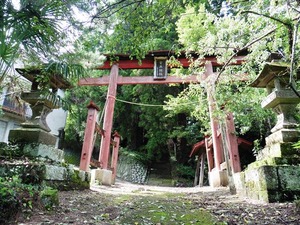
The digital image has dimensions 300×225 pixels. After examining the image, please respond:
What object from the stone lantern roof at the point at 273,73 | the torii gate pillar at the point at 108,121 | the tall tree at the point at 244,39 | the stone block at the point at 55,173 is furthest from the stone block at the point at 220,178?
the stone block at the point at 55,173

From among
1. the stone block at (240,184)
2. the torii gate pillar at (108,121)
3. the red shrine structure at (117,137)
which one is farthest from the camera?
the torii gate pillar at (108,121)

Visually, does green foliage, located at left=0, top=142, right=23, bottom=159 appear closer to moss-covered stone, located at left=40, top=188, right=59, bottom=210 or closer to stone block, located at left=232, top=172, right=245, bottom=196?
moss-covered stone, located at left=40, top=188, right=59, bottom=210

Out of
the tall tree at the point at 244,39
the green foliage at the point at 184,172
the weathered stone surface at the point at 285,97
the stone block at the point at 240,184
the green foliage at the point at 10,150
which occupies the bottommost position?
the stone block at the point at 240,184

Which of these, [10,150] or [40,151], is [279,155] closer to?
[40,151]

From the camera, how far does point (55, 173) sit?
3.52 m

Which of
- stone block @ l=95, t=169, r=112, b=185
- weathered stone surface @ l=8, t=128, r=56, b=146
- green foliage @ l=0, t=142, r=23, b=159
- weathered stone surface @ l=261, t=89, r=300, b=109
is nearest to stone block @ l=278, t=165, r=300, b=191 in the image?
weathered stone surface @ l=261, t=89, r=300, b=109

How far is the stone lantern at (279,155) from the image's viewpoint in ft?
9.02

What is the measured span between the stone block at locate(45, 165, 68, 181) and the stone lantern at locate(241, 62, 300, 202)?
2.84 m

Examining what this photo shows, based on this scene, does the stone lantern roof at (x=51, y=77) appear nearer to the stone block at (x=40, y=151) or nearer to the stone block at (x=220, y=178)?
the stone block at (x=40, y=151)

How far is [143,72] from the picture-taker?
1145 cm

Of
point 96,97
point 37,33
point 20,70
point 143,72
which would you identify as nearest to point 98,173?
point 20,70

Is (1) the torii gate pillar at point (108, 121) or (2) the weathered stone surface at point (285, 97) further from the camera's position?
(1) the torii gate pillar at point (108, 121)

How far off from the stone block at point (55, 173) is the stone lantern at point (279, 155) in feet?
9.31

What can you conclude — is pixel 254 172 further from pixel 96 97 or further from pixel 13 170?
pixel 96 97
